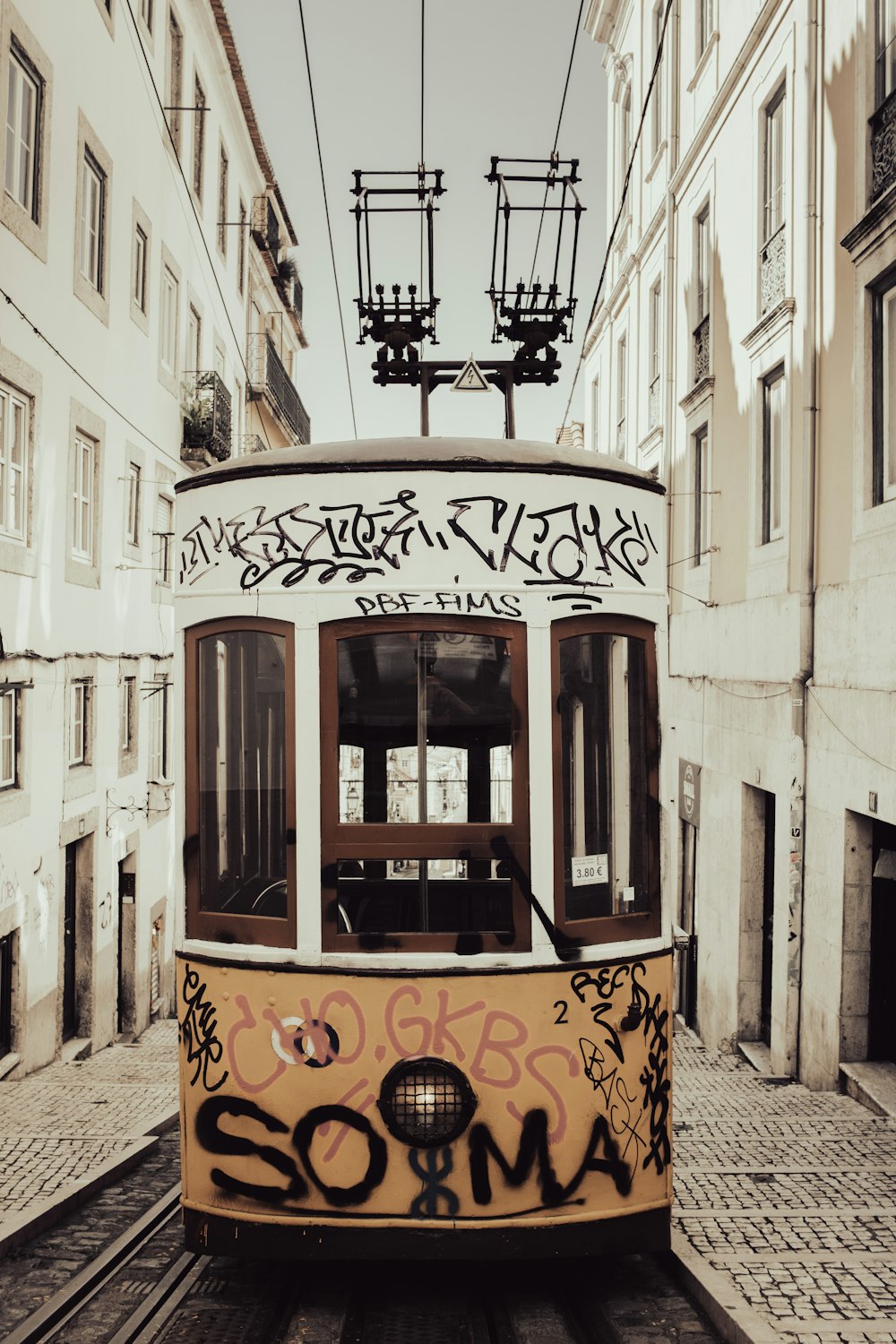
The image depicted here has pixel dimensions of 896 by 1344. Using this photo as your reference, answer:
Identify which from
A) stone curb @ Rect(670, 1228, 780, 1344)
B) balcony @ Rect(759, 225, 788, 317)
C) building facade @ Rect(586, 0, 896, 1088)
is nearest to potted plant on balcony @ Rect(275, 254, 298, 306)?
building facade @ Rect(586, 0, 896, 1088)

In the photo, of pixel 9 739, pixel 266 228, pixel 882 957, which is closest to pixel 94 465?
pixel 9 739

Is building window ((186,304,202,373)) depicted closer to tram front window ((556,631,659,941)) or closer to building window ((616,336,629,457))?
building window ((616,336,629,457))

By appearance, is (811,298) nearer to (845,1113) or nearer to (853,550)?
(853,550)

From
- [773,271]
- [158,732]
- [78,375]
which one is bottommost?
[158,732]

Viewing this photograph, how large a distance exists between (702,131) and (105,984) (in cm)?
1203

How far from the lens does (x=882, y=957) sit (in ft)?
31.0

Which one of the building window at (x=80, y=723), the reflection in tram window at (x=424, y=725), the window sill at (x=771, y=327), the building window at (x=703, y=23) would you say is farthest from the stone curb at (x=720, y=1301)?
the building window at (x=703, y=23)

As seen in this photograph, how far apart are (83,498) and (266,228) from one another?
15942 mm

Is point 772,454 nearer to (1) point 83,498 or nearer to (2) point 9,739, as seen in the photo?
(1) point 83,498

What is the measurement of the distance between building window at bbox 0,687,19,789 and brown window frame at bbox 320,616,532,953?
6784 mm

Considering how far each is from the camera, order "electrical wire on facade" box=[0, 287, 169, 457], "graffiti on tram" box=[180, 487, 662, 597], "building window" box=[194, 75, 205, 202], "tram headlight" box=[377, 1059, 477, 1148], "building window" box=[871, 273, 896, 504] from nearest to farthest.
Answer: "tram headlight" box=[377, 1059, 477, 1148] → "graffiti on tram" box=[180, 487, 662, 597] → "building window" box=[871, 273, 896, 504] → "electrical wire on facade" box=[0, 287, 169, 457] → "building window" box=[194, 75, 205, 202]

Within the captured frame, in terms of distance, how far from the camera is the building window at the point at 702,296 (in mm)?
14852

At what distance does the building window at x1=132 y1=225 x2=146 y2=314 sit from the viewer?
639 inches

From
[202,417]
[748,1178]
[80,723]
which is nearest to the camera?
[748,1178]
